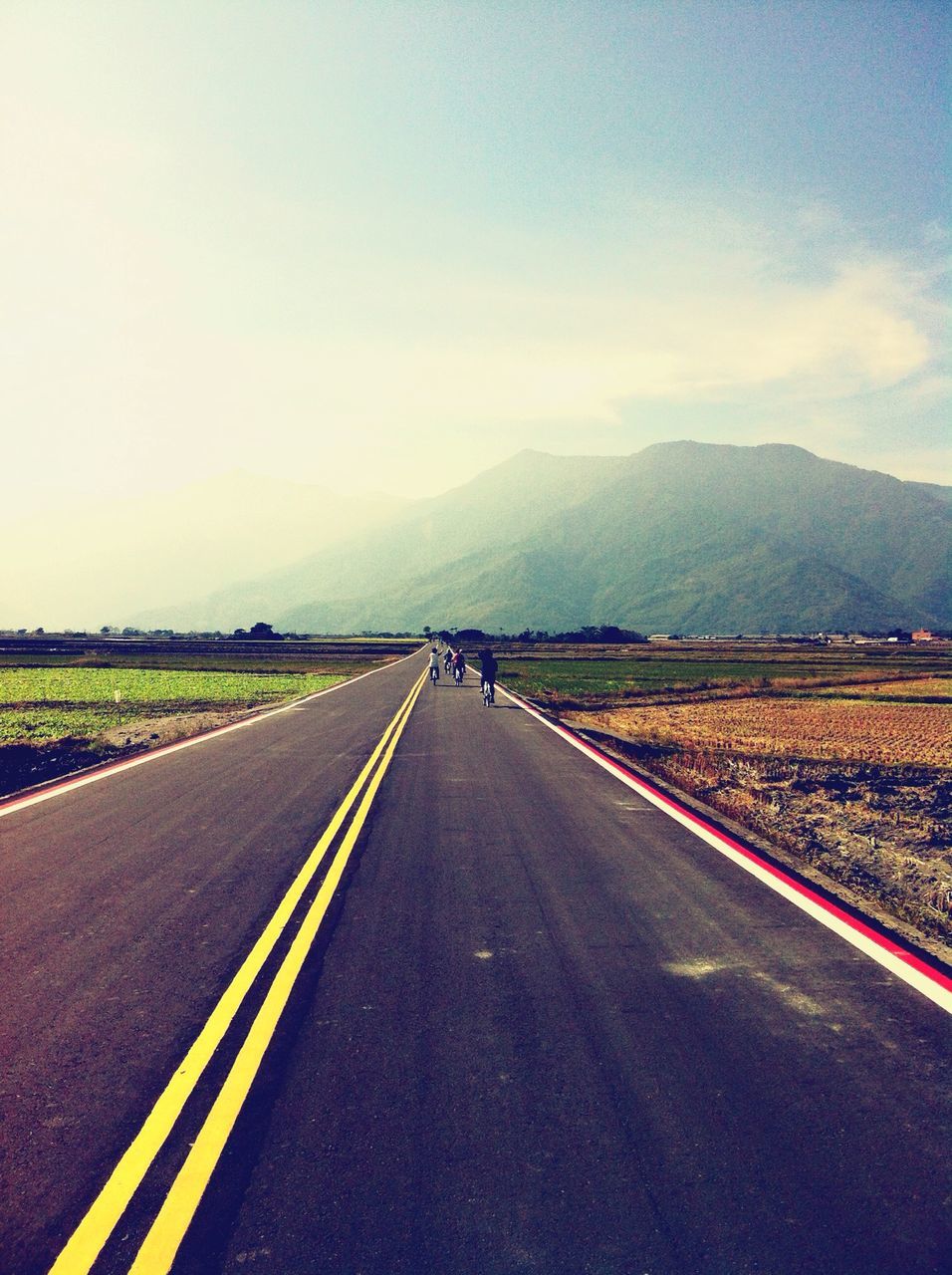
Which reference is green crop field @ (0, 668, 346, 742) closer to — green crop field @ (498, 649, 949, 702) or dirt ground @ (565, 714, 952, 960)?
green crop field @ (498, 649, 949, 702)

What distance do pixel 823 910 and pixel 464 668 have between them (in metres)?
36.5

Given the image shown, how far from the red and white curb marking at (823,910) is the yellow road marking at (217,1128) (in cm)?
378

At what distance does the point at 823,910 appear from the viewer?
6488mm

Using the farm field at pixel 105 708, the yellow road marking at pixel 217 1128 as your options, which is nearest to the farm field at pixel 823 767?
the yellow road marking at pixel 217 1128

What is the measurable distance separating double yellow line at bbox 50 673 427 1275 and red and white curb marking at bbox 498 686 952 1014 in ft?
12.4

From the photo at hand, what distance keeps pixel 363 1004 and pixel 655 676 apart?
50957 mm

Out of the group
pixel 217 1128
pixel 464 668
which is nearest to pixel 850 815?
pixel 217 1128

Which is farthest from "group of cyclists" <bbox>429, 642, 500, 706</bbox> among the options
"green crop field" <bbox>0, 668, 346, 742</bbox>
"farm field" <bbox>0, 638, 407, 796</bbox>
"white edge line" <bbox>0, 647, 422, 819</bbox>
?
"white edge line" <bbox>0, 647, 422, 819</bbox>

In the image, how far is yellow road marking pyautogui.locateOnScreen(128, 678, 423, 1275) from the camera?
9.36 feet

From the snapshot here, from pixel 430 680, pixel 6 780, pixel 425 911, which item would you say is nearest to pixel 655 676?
pixel 430 680

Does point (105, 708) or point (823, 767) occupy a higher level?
point (105, 708)

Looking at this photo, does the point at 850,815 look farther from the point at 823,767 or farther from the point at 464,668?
the point at 464,668

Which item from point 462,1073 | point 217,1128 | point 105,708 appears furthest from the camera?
point 105,708

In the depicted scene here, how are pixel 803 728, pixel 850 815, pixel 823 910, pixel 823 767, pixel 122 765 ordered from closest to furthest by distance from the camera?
pixel 823 910
pixel 850 815
pixel 122 765
pixel 823 767
pixel 803 728
